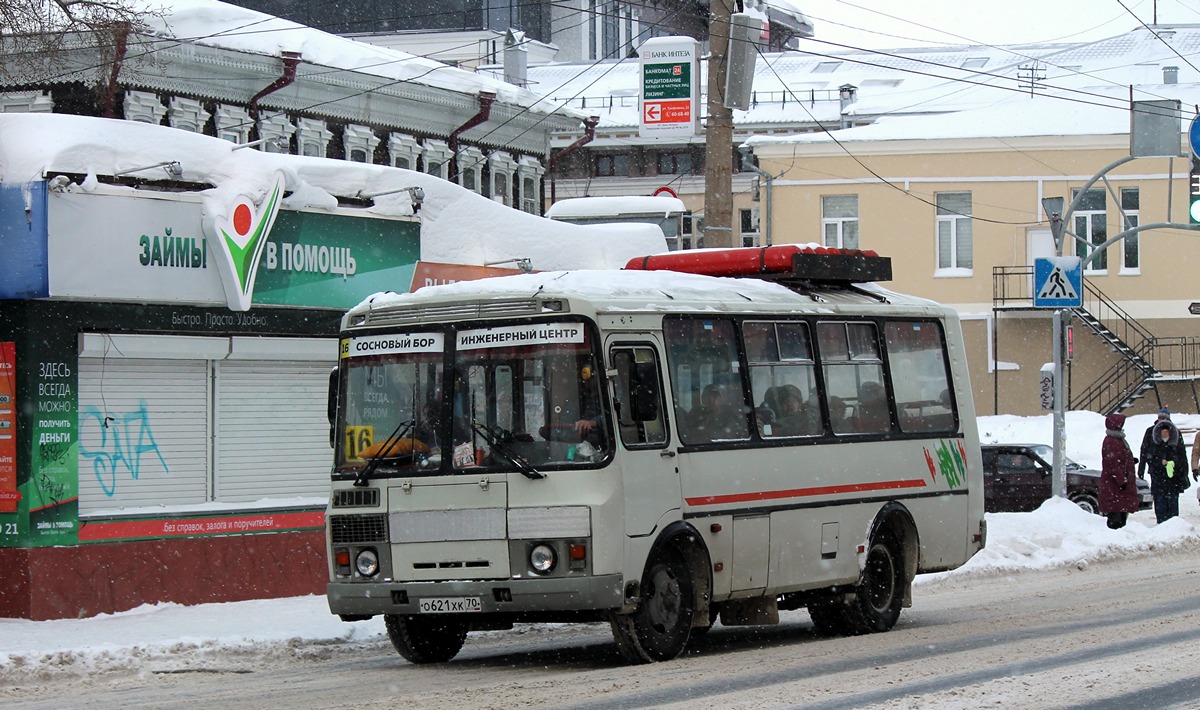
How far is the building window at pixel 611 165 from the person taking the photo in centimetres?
5741

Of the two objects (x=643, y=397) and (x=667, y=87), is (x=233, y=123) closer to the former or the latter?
(x=667, y=87)

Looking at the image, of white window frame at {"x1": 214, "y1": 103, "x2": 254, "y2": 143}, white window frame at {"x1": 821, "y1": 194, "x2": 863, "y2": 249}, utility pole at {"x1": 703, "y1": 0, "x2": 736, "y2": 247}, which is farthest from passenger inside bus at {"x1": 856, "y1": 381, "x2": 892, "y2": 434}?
white window frame at {"x1": 821, "y1": 194, "x2": 863, "y2": 249}

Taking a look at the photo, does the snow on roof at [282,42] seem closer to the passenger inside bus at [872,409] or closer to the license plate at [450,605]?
the passenger inside bus at [872,409]

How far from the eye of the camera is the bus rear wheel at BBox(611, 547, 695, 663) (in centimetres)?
1166

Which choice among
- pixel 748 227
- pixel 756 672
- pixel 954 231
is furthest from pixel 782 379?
pixel 748 227

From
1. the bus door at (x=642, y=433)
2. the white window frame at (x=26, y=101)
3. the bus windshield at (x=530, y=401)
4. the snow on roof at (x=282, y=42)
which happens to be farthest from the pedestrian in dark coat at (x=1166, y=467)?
the white window frame at (x=26, y=101)

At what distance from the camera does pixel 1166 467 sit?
2427cm

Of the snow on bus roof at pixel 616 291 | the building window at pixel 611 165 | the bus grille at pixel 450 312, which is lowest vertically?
the bus grille at pixel 450 312

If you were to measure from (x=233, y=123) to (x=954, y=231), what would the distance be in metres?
26.3

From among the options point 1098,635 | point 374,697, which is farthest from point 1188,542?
point 374,697

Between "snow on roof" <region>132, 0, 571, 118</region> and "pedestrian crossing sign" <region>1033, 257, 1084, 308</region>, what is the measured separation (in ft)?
36.0

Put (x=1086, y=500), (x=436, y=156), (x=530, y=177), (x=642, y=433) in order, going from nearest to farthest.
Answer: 1. (x=642, y=433)
2. (x=1086, y=500)
3. (x=436, y=156)
4. (x=530, y=177)

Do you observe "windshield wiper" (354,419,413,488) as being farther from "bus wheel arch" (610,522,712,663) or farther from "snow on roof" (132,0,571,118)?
"snow on roof" (132,0,571,118)

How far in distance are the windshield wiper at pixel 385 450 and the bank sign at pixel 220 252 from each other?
4449mm
